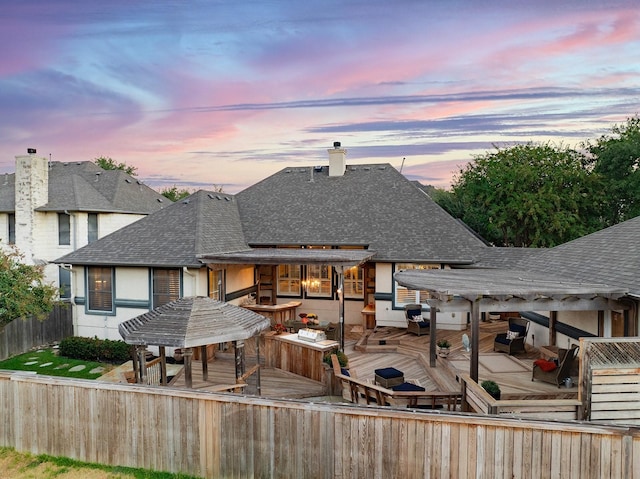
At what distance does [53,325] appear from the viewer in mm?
16422

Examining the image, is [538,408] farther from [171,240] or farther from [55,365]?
[55,365]

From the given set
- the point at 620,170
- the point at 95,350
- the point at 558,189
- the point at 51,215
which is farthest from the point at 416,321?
the point at 620,170

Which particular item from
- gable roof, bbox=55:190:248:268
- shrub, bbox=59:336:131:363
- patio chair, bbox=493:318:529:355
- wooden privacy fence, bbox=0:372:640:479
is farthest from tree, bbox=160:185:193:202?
wooden privacy fence, bbox=0:372:640:479

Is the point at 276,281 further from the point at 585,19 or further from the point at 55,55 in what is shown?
the point at 585,19

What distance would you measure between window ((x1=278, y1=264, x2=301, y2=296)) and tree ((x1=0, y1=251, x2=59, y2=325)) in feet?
28.8

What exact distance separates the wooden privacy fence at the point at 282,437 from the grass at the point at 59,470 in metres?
0.11

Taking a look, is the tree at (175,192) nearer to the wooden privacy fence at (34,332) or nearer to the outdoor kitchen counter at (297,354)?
the wooden privacy fence at (34,332)

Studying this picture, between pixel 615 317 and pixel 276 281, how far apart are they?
12847 mm

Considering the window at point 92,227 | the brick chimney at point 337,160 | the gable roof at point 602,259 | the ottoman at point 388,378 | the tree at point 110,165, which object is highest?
the tree at point 110,165

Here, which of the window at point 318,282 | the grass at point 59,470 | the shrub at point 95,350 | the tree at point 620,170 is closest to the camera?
the grass at point 59,470

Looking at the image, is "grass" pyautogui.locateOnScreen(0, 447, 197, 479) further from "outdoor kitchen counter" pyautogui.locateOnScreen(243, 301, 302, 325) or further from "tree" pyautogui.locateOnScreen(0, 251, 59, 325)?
"outdoor kitchen counter" pyautogui.locateOnScreen(243, 301, 302, 325)

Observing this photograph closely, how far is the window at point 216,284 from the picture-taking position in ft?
50.6

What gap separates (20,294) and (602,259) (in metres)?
18.0

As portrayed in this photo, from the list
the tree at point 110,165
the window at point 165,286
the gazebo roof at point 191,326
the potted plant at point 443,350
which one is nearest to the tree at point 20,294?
the window at point 165,286
